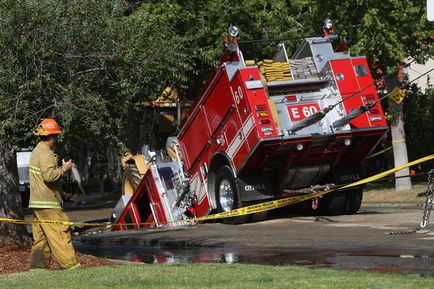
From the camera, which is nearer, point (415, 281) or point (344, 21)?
point (415, 281)

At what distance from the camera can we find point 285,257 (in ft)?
41.8

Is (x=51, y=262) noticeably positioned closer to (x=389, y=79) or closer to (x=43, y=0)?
(x=43, y=0)

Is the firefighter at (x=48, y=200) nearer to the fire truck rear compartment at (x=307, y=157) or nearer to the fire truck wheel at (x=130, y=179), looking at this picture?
the fire truck rear compartment at (x=307, y=157)

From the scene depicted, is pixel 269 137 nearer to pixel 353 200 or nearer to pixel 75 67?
pixel 353 200

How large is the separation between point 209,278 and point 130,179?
10.7 meters

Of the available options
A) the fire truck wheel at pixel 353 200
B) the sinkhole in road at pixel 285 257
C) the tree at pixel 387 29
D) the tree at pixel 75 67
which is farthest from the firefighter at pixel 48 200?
the tree at pixel 387 29

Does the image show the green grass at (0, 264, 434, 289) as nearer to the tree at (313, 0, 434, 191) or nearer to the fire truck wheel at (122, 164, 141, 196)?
the fire truck wheel at (122, 164, 141, 196)

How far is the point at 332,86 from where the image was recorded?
17312mm

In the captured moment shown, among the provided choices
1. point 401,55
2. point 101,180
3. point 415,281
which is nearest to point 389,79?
point 401,55

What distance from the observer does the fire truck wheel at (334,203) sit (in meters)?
18.8

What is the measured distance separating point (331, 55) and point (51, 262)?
728cm

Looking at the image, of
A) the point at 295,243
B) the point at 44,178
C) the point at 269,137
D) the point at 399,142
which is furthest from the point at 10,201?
the point at 399,142

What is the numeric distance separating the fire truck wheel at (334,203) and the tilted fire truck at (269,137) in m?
0.02

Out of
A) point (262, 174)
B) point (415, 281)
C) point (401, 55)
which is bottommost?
point (415, 281)
